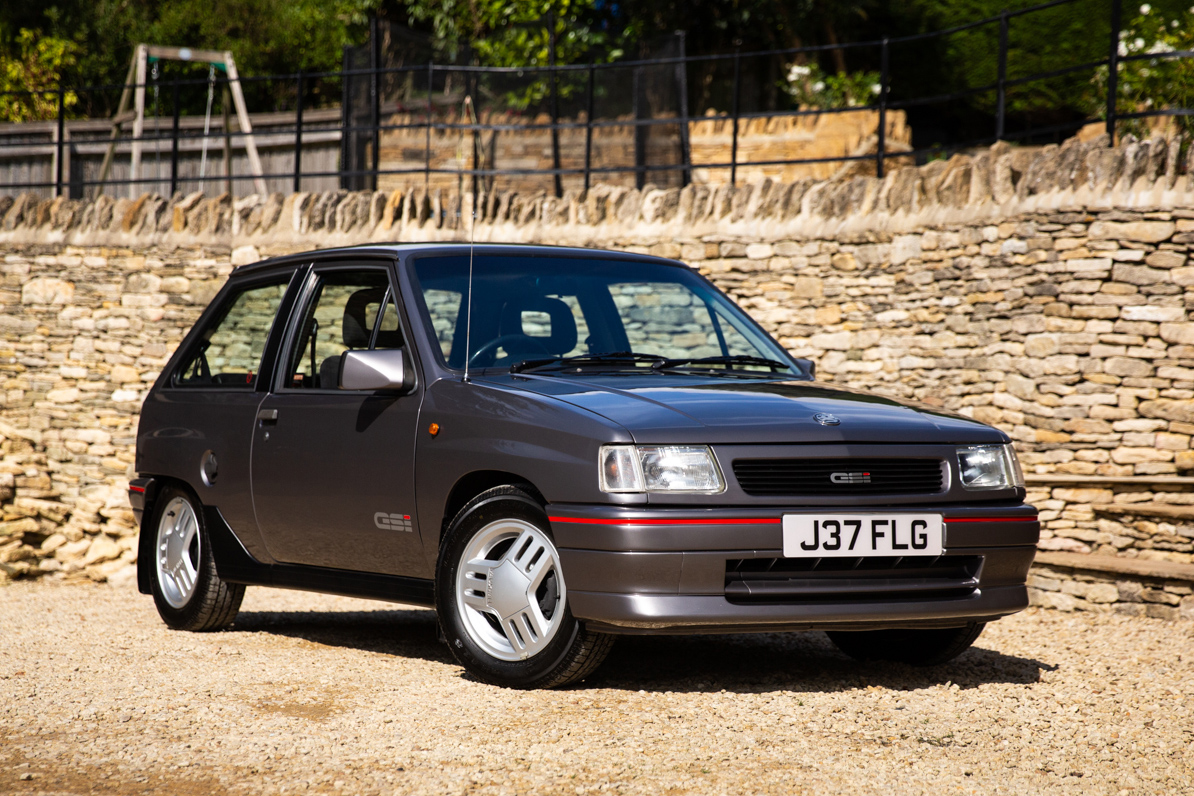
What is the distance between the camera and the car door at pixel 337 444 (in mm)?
4895

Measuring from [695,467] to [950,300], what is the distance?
24.5ft

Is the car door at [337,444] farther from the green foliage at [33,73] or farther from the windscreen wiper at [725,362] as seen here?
the green foliage at [33,73]

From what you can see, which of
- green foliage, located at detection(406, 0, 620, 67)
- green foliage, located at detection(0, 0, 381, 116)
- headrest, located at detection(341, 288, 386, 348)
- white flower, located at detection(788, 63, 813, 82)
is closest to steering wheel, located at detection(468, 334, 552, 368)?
headrest, located at detection(341, 288, 386, 348)

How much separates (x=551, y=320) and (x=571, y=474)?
121 cm

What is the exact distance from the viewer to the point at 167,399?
6.36 m

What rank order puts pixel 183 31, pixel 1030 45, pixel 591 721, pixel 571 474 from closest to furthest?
1. pixel 591 721
2. pixel 571 474
3. pixel 1030 45
4. pixel 183 31

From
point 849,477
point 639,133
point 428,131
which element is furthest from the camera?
point 639,133

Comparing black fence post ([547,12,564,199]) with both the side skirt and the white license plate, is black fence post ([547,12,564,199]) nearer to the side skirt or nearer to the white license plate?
the side skirt

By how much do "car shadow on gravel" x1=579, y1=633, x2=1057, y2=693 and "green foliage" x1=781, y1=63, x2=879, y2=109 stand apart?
16.5 m

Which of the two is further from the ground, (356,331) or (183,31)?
(183,31)

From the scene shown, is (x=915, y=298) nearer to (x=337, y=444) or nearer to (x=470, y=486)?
(x=337, y=444)

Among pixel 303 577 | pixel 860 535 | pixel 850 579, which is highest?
pixel 860 535

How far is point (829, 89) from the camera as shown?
72.5ft

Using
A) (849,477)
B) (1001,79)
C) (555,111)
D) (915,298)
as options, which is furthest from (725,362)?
(555,111)
